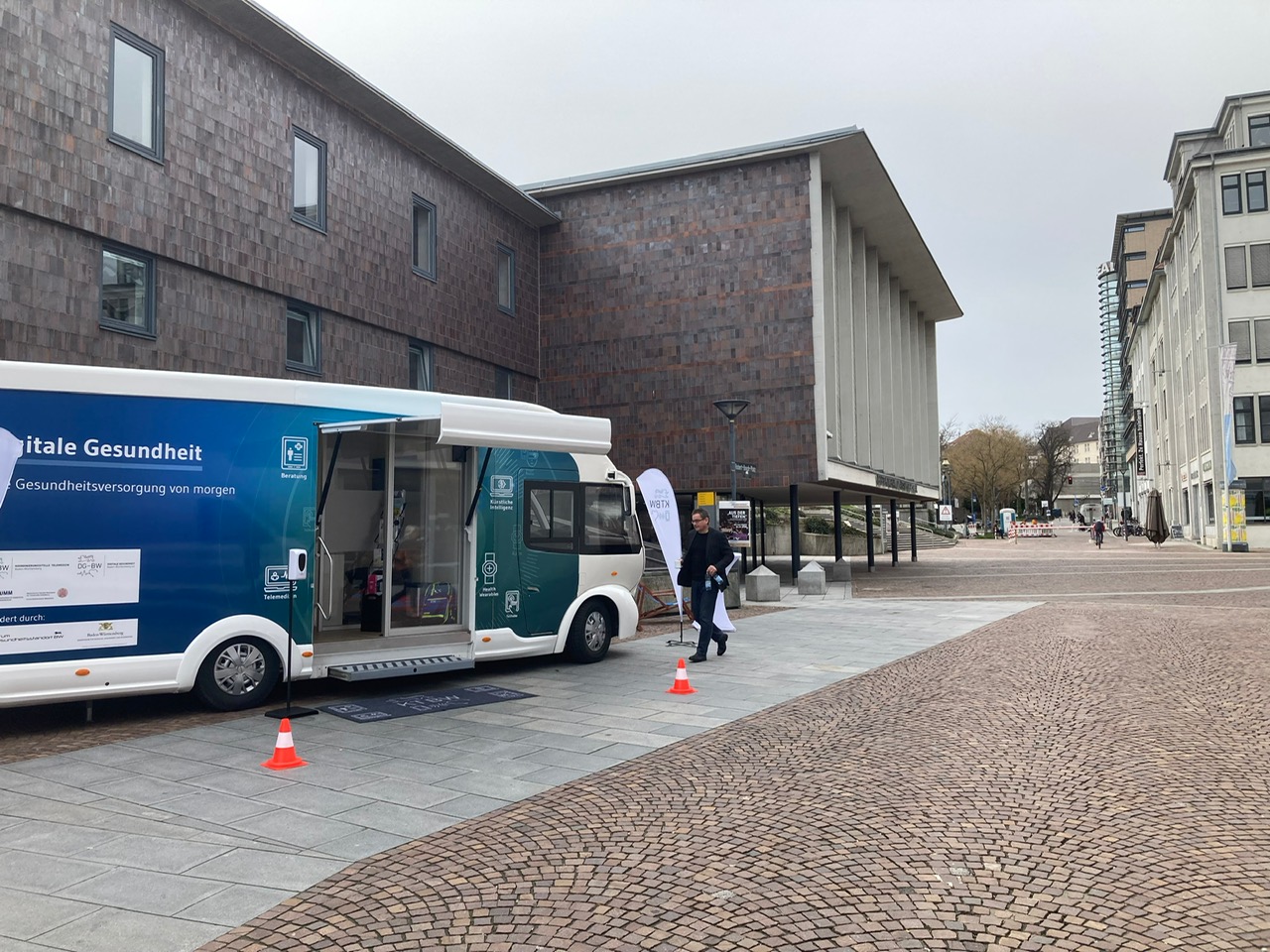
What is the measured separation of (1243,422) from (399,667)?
46121 millimetres

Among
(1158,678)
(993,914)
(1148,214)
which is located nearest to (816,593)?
(1158,678)

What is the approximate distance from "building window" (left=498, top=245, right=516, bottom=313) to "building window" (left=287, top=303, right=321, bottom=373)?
7.64 metres

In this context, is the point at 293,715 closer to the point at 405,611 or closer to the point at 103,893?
the point at 405,611

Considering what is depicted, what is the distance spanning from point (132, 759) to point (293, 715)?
5.54 feet

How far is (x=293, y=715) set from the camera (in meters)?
8.78

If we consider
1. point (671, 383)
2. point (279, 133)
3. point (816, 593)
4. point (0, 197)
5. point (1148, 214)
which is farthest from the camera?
point (1148, 214)

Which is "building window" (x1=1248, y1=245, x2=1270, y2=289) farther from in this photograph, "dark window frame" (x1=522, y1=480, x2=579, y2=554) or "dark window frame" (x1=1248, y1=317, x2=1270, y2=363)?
"dark window frame" (x1=522, y1=480, x2=579, y2=554)

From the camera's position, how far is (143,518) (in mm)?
8484

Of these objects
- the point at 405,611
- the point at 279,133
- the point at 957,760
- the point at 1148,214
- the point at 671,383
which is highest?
the point at 1148,214

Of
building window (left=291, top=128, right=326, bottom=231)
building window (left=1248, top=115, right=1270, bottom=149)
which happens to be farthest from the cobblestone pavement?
building window (left=1248, top=115, right=1270, bottom=149)

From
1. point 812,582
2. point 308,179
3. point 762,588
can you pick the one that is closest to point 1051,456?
point 812,582

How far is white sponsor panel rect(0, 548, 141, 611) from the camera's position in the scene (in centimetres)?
786

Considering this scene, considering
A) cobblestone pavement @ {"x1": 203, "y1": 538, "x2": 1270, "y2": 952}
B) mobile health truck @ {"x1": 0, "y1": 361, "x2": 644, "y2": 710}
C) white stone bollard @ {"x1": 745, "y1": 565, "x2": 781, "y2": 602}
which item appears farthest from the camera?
white stone bollard @ {"x1": 745, "y1": 565, "x2": 781, "y2": 602}

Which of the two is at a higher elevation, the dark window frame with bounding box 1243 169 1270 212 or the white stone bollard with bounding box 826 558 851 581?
the dark window frame with bounding box 1243 169 1270 212
